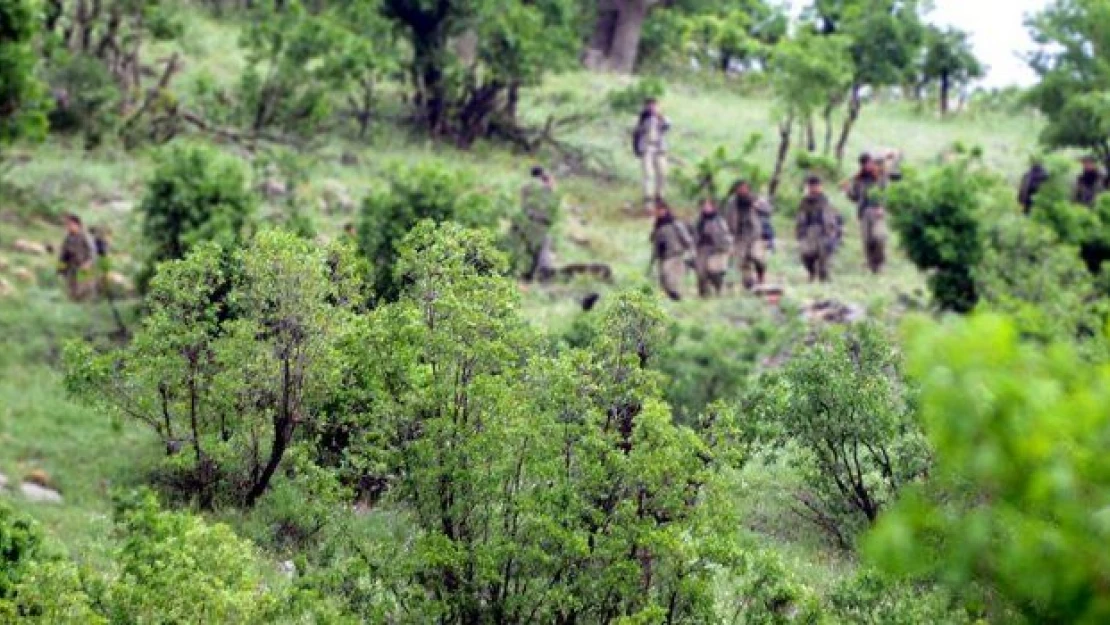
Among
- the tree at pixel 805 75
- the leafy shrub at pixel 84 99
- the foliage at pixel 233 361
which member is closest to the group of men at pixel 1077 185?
the tree at pixel 805 75

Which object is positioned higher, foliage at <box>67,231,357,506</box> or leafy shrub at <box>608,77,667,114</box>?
leafy shrub at <box>608,77,667,114</box>

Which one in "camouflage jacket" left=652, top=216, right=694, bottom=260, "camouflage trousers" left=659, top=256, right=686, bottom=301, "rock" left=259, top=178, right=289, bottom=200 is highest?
"rock" left=259, top=178, right=289, bottom=200

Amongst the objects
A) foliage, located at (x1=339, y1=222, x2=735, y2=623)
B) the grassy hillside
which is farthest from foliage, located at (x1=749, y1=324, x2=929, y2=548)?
foliage, located at (x1=339, y1=222, x2=735, y2=623)

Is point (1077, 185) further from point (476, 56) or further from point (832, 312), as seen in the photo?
point (476, 56)

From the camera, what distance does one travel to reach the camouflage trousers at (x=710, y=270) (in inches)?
871

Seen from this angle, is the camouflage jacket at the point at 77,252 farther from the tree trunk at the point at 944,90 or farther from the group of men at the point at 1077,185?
the tree trunk at the point at 944,90

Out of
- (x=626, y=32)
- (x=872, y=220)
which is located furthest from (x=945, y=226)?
(x=626, y=32)

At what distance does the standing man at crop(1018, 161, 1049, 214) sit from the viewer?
25297mm

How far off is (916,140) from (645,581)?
90.9 feet

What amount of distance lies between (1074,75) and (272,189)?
14849mm

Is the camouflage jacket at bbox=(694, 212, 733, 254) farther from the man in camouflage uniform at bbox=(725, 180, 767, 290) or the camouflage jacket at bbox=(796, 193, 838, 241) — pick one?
the camouflage jacket at bbox=(796, 193, 838, 241)

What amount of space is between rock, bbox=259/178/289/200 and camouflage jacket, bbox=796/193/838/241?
22.7 feet

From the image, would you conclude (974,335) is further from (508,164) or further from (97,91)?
(508,164)

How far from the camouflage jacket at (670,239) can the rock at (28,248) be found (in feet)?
24.3
